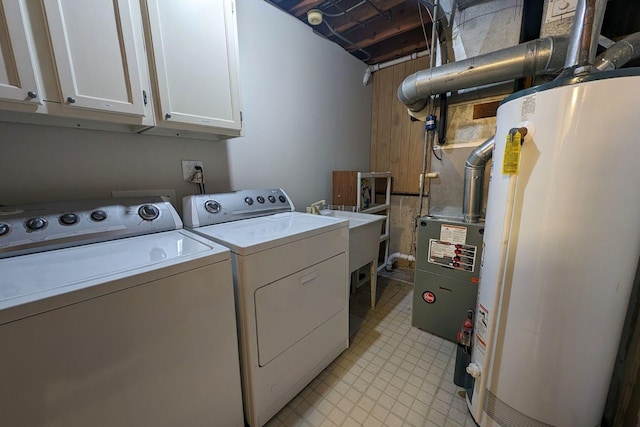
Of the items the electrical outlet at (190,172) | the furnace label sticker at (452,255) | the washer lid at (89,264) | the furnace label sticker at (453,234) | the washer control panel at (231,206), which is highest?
the electrical outlet at (190,172)

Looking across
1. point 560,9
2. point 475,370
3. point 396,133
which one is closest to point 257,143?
point 396,133

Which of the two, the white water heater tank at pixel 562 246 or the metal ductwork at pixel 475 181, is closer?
the white water heater tank at pixel 562 246

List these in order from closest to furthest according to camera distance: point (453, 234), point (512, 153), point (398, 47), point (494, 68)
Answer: point (512, 153), point (494, 68), point (453, 234), point (398, 47)

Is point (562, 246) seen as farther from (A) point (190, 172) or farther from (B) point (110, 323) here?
(A) point (190, 172)

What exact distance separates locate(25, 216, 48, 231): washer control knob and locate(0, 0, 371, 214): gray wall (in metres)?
0.24

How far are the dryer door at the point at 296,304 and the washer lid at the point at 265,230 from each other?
7.7 inches

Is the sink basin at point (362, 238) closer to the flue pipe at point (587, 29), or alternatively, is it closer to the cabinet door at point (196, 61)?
the cabinet door at point (196, 61)

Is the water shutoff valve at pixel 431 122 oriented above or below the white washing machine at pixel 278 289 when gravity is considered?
above

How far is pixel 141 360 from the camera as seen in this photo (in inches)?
30.9

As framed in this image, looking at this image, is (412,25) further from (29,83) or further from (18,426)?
(18,426)

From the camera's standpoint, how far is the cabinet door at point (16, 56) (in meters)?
0.79

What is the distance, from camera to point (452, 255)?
1.70 meters

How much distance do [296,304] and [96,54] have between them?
4.56ft

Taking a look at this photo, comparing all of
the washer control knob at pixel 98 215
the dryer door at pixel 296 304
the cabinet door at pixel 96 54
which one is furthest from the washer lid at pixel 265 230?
the cabinet door at pixel 96 54
